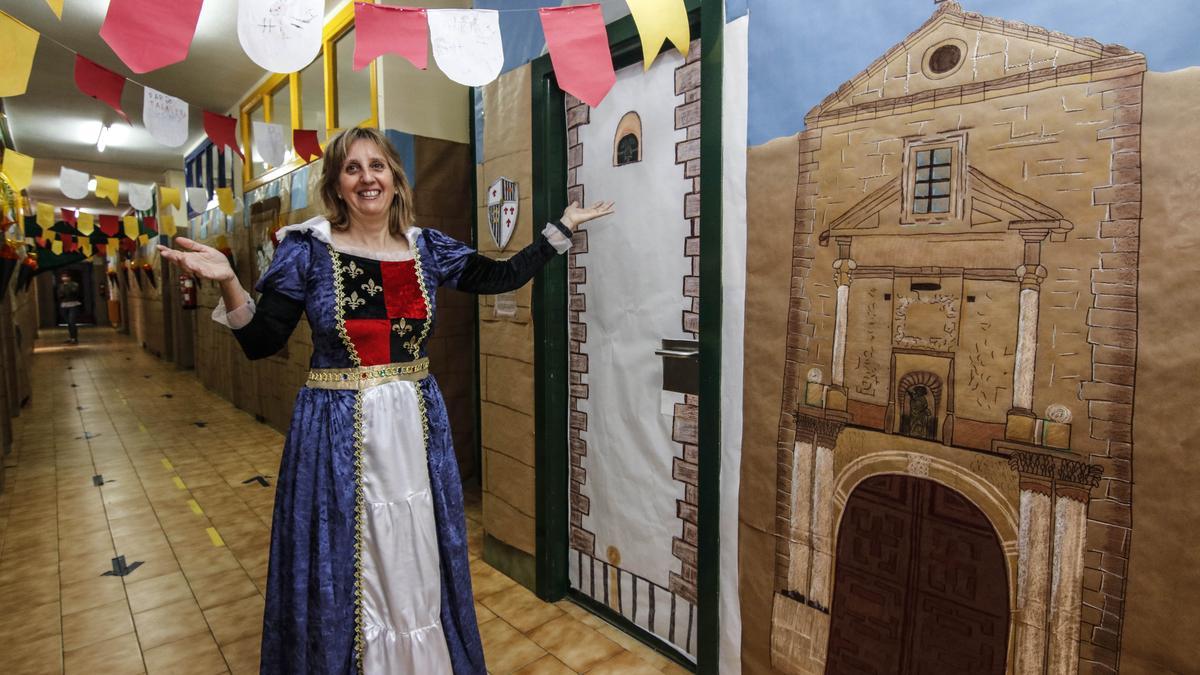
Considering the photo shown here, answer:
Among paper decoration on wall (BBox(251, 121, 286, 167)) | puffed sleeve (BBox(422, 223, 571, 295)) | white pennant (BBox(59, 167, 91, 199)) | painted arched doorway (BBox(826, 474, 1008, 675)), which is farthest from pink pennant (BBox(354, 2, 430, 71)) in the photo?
white pennant (BBox(59, 167, 91, 199))

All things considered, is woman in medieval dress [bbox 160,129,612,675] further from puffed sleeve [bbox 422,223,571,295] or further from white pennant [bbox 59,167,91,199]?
white pennant [bbox 59,167,91,199]

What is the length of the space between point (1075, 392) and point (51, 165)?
37.4ft

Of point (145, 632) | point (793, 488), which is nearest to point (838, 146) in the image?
point (793, 488)

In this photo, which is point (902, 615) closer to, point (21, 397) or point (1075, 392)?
point (1075, 392)

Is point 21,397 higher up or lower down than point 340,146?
lower down

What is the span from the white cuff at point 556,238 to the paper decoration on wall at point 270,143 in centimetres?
154

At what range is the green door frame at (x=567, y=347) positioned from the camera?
5.69ft

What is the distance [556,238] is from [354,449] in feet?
2.76

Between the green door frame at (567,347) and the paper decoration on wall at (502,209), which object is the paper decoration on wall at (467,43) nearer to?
the green door frame at (567,347)

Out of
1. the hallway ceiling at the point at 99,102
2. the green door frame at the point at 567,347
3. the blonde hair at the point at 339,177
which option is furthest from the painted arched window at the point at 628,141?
the hallway ceiling at the point at 99,102

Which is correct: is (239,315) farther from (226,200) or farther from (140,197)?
(226,200)

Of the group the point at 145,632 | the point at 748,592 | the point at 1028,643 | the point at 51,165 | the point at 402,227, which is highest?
the point at 51,165

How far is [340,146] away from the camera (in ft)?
5.20

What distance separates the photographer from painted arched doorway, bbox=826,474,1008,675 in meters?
1.34
